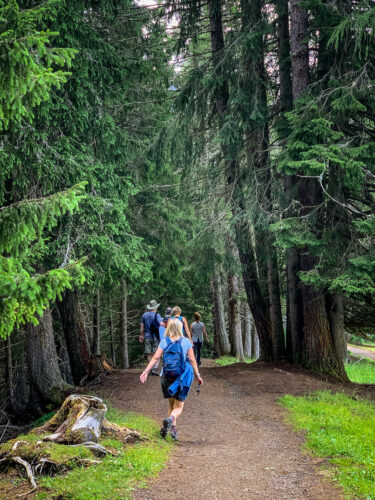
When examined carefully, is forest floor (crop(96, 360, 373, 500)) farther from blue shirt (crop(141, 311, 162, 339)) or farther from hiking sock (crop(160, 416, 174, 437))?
blue shirt (crop(141, 311, 162, 339))

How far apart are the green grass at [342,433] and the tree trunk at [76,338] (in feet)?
20.3

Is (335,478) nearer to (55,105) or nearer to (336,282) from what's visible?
(336,282)

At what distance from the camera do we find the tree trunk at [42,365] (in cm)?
1093

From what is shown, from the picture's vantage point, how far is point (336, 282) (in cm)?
870

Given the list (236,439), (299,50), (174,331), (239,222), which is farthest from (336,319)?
(299,50)

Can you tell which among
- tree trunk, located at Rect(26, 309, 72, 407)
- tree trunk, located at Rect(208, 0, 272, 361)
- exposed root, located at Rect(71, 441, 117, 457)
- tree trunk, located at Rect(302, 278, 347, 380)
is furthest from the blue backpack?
tree trunk, located at Rect(208, 0, 272, 361)

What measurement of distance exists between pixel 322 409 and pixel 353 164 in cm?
456

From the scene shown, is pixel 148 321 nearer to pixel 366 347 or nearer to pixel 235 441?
pixel 235 441

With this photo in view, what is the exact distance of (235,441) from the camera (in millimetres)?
6617

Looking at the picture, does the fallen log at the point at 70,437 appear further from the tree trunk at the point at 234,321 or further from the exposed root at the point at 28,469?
the tree trunk at the point at 234,321

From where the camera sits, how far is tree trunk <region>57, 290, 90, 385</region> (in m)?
12.8

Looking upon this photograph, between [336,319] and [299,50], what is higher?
[299,50]

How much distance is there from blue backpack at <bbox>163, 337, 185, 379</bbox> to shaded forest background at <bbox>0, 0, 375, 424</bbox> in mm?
2230

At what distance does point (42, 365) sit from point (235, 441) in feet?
19.9
